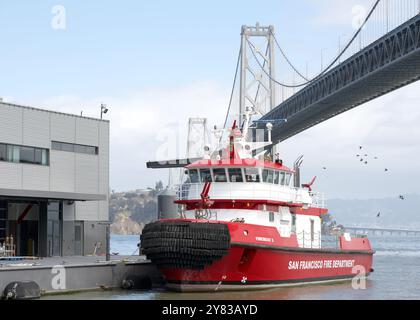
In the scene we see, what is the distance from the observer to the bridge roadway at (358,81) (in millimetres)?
54703

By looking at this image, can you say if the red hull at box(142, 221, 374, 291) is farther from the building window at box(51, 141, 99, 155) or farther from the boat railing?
the building window at box(51, 141, 99, 155)

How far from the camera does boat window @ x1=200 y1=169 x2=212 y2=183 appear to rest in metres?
29.5

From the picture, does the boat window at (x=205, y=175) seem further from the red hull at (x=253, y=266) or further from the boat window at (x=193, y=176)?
the red hull at (x=253, y=266)

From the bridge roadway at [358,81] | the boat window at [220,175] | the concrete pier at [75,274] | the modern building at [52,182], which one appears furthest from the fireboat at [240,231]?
the bridge roadway at [358,81]

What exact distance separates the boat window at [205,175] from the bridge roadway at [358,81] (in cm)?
2696

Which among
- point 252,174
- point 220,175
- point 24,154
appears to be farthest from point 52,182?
point 252,174

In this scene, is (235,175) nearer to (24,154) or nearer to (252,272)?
(252,272)

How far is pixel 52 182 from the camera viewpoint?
36.1 metres

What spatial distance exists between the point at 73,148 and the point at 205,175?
402 inches

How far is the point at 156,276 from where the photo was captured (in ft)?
99.5
